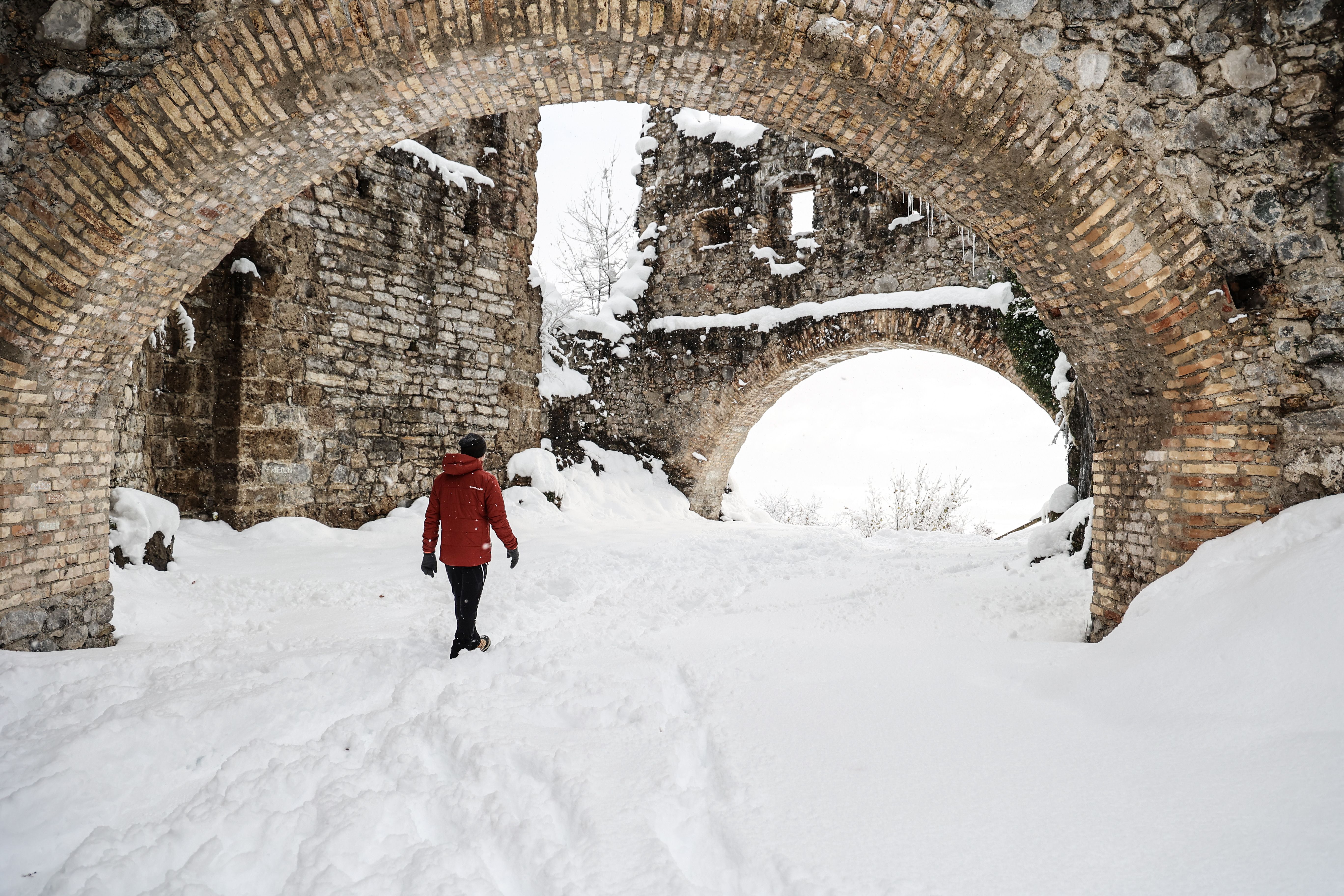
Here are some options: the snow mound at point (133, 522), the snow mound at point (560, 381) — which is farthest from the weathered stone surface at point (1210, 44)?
the snow mound at point (560, 381)

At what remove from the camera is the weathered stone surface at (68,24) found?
3145 mm

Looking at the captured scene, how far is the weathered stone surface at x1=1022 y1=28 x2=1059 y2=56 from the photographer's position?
316 cm

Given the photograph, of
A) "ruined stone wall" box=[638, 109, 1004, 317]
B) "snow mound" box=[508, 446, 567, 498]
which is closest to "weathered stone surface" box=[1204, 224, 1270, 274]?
"ruined stone wall" box=[638, 109, 1004, 317]

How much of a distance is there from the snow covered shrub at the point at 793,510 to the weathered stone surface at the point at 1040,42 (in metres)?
16.2

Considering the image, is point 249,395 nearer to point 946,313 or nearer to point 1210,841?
point 1210,841

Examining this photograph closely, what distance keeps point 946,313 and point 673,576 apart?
6001 millimetres

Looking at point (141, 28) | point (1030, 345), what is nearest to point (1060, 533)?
point (1030, 345)

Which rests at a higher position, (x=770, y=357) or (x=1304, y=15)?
(x=1304, y=15)

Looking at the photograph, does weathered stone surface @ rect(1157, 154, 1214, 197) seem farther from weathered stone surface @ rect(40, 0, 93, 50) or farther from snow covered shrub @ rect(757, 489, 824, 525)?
snow covered shrub @ rect(757, 489, 824, 525)

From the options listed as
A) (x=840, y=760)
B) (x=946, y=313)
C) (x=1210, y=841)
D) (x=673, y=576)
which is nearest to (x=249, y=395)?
(x=673, y=576)

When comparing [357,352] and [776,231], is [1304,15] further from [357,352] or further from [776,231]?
[776,231]

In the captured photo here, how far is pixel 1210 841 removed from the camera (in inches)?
74.4

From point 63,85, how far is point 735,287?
31.7ft

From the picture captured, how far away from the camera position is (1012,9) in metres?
3.14
